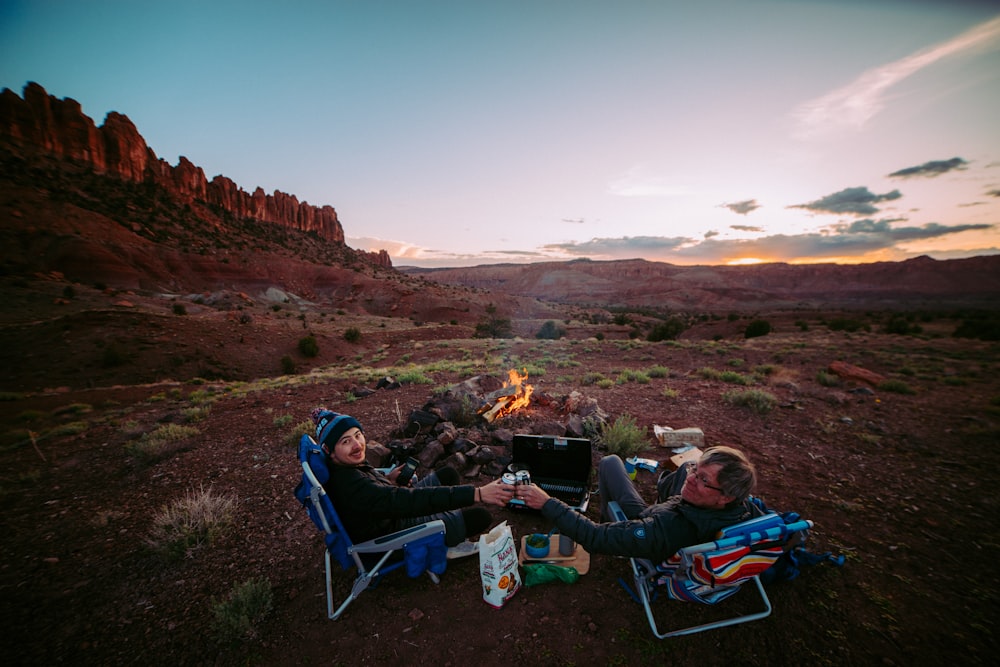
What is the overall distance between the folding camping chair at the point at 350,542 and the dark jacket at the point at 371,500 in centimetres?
8

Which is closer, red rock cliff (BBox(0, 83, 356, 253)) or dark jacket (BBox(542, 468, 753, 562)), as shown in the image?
dark jacket (BBox(542, 468, 753, 562))

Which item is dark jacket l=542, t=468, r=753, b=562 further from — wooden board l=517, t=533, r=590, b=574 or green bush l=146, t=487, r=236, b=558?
green bush l=146, t=487, r=236, b=558

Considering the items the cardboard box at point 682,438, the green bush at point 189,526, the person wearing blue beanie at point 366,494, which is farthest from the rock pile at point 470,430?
the green bush at point 189,526

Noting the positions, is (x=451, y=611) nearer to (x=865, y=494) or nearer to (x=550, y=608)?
(x=550, y=608)

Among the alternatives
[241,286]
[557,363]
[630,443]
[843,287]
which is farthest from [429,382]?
[843,287]

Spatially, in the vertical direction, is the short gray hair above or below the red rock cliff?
below

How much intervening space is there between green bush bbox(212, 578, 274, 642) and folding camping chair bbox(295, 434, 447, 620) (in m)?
0.62

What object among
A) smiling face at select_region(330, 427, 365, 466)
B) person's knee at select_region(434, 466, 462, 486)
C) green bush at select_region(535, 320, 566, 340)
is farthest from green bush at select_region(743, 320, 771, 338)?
smiling face at select_region(330, 427, 365, 466)

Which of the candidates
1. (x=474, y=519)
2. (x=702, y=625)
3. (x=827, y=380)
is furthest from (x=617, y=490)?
(x=827, y=380)

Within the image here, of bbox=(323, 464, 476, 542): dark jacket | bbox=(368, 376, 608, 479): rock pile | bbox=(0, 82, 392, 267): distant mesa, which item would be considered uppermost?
bbox=(0, 82, 392, 267): distant mesa

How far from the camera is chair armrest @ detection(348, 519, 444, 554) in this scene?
2.96 m

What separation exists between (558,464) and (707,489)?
7.13 ft

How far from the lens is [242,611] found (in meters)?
2.97

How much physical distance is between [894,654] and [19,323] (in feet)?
104
